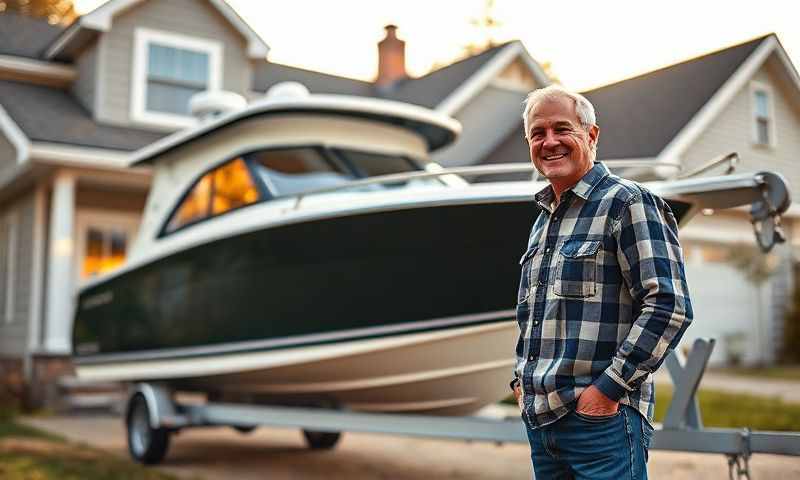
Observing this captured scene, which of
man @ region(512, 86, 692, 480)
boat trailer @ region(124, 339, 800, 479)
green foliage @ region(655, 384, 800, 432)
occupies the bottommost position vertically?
green foliage @ region(655, 384, 800, 432)

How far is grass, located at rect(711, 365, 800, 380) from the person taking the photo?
12535 millimetres

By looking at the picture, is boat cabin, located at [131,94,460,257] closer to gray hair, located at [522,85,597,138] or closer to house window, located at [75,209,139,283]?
gray hair, located at [522,85,597,138]

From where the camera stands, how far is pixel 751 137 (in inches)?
385

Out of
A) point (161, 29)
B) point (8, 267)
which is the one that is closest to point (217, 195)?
point (161, 29)

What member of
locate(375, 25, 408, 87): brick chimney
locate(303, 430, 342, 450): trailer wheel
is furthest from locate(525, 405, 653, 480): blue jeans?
locate(375, 25, 408, 87): brick chimney

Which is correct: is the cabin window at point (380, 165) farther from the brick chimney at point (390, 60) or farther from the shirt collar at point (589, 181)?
the brick chimney at point (390, 60)

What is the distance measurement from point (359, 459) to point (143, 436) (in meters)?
1.78

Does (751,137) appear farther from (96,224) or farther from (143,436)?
(96,224)

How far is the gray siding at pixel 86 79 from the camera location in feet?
40.7

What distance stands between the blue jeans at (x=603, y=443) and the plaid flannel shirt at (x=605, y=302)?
1.6 inches

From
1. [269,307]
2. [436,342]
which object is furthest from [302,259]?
[436,342]

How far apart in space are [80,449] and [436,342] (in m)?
4.15

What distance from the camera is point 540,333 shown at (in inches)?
94.8

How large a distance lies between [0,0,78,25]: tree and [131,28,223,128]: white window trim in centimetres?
1945
